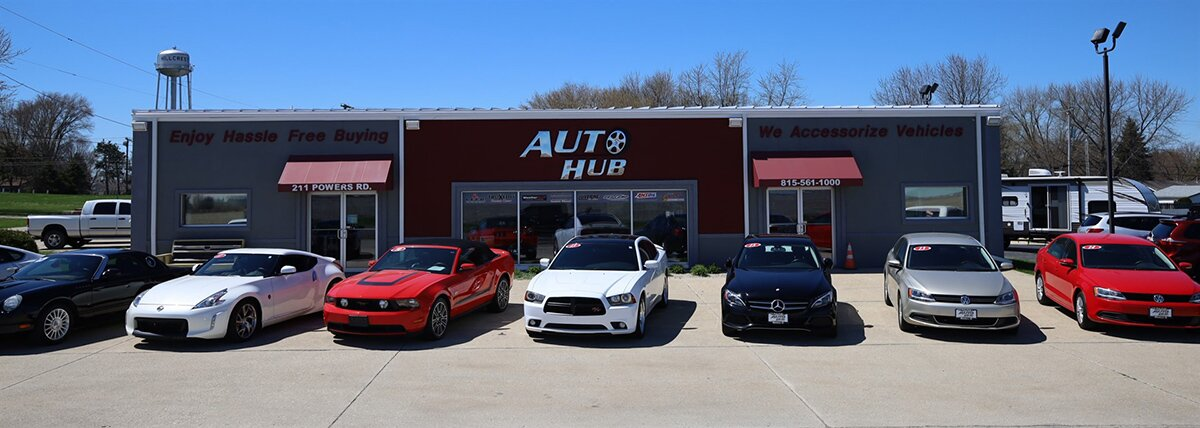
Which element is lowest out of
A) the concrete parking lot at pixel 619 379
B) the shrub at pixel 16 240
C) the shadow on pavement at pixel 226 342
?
the concrete parking lot at pixel 619 379

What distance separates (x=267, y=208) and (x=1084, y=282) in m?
17.4

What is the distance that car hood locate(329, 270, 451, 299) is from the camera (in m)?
9.70

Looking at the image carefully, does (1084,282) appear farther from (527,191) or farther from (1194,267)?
(527,191)

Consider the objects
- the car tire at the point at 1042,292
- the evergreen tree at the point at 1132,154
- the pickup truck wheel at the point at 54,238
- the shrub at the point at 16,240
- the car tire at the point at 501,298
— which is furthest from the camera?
the evergreen tree at the point at 1132,154

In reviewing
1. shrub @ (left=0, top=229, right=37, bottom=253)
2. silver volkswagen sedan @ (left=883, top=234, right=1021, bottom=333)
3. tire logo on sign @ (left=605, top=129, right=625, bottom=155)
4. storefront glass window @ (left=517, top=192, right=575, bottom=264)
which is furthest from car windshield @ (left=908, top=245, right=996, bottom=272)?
shrub @ (left=0, top=229, right=37, bottom=253)

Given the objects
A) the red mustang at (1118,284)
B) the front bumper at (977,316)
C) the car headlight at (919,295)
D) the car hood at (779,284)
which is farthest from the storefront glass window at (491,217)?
the red mustang at (1118,284)

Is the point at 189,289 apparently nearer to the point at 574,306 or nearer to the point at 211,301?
the point at 211,301

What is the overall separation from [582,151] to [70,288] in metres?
11.2

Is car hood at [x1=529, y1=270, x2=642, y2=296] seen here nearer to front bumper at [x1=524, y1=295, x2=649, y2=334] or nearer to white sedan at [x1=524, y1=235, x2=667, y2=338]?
white sedan at [x1=524, y1=235, x2=667, y2=338]

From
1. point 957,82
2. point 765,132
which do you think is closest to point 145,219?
point 765,132

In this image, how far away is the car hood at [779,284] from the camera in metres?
9.84

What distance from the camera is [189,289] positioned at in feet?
32.9

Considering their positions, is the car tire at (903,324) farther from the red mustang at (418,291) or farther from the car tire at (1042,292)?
the red mustang at (418,291)

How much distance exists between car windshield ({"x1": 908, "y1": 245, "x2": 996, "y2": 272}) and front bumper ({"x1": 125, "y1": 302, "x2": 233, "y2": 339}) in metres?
10.0
